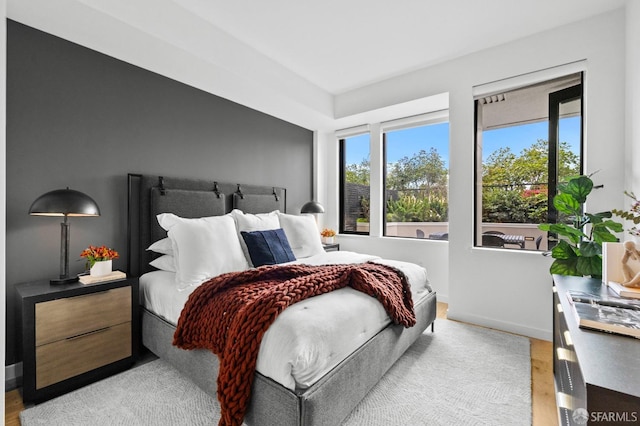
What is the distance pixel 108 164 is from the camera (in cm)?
253

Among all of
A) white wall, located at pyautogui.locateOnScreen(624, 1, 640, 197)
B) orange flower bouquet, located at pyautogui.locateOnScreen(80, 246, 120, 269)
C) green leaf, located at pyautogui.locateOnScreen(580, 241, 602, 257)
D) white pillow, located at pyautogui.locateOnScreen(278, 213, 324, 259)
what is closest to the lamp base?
orange flower bouquet, located at pyautogui.locateOnScreen(80, 246, 120, 269)

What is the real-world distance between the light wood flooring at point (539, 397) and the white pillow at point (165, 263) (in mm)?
1094

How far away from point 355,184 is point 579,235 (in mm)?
2956

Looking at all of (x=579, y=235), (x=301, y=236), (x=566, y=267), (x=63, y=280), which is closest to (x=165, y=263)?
(x=63, y=280)

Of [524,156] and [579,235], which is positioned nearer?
[579,235]

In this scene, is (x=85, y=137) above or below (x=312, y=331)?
above

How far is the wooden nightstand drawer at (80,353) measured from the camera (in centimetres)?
186

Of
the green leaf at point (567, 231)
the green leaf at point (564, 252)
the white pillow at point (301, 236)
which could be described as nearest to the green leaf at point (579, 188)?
the green leaf at point (567, 231)

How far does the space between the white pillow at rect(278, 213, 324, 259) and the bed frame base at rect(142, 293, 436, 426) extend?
1.32 meters

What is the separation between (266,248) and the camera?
8.98 ft

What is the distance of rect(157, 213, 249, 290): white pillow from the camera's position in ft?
7.30

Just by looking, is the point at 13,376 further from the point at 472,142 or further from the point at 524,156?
the point at 524,156

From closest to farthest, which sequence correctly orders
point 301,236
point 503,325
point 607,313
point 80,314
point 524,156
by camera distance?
point 607,313 < point 80,314 < point 503,325 < point 524,156 < point 301,236
